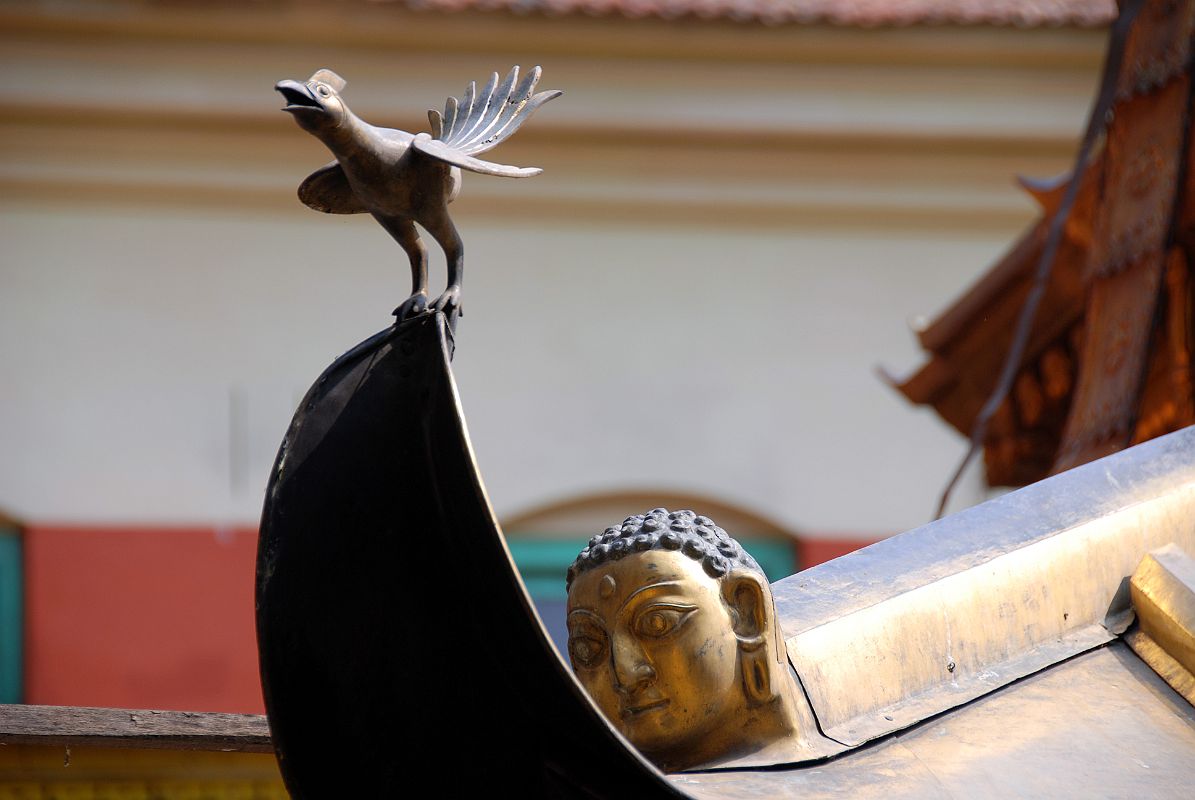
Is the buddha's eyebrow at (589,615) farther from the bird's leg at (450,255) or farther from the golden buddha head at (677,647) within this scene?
the bird's leg at (450,255)

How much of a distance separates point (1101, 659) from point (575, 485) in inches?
229

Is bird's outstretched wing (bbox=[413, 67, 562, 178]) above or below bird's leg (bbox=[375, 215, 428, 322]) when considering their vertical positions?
above

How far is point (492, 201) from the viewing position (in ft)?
28.2

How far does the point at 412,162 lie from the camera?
6.22 feet

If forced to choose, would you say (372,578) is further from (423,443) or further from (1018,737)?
(1018,737)

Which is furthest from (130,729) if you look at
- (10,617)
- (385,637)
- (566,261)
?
(566,261)

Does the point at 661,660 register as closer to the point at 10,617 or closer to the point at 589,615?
the point at 589,615

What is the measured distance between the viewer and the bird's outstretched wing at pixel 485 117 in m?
1.92

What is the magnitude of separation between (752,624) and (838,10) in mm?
6334

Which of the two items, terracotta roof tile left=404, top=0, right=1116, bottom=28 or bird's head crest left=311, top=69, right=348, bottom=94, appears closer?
bird's head crest left=311, top=69, right=348, bottom=94

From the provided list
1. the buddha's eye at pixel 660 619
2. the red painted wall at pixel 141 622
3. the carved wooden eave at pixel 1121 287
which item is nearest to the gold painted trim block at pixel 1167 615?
the buddha's eye at pixel 660 619

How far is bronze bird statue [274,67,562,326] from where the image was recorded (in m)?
1.84

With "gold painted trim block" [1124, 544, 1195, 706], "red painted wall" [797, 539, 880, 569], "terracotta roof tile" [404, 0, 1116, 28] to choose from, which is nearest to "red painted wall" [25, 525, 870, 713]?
"red painted wall" [797, 539, 880, 569]

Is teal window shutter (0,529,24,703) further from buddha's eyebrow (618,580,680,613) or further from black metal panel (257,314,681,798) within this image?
black metal panel (257,314,681,798)
